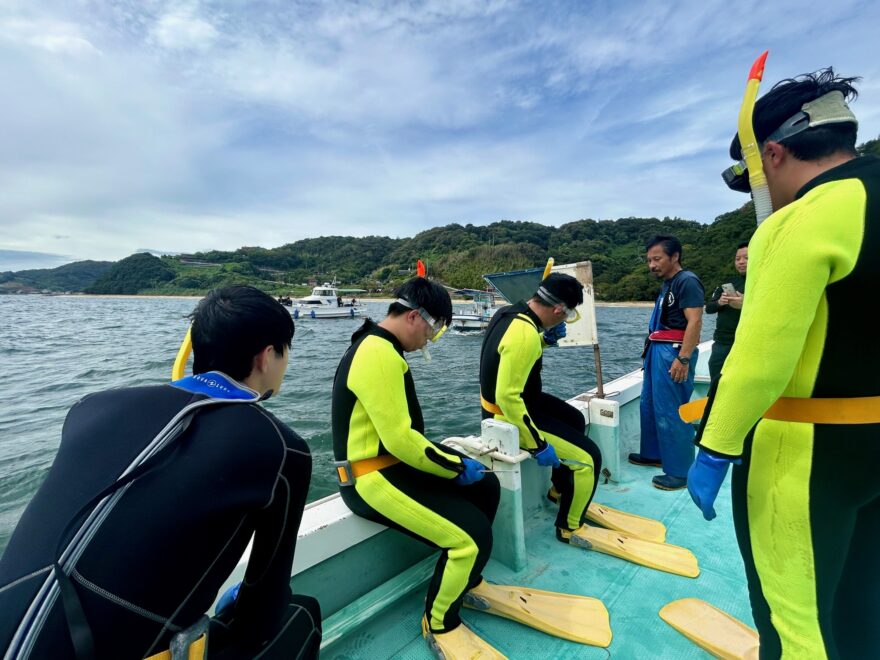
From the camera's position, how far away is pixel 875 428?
1.01 metres

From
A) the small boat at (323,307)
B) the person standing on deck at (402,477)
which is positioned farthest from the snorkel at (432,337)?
the small boat at (323,307)

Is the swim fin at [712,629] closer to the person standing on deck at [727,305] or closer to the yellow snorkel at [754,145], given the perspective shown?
the yellow snorkel at [754,145]

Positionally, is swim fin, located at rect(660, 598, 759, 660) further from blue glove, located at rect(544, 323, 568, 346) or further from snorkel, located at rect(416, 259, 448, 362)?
blue glove, located at rect(544, 323, 568, 346)

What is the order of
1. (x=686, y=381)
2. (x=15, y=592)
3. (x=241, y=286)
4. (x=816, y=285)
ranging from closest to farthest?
(x=15, y=592) → (x=816, y=285) → (x=241, y=286) → (x=686, y=381)

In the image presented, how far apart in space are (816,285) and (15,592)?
5.78 ft

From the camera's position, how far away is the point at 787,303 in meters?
0.99

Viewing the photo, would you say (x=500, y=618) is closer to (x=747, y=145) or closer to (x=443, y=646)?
(x=443, y=646)

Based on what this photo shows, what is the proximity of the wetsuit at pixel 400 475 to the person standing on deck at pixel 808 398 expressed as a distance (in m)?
1.02

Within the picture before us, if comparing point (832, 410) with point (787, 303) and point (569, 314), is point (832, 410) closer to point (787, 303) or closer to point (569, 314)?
point (787, 303)

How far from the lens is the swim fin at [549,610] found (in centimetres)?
192

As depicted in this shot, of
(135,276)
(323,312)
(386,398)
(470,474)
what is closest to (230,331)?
(386,398)

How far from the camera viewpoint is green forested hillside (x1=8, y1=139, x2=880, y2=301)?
64062mm

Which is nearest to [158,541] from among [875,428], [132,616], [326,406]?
[132,616]

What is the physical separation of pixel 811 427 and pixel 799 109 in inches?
35.0
